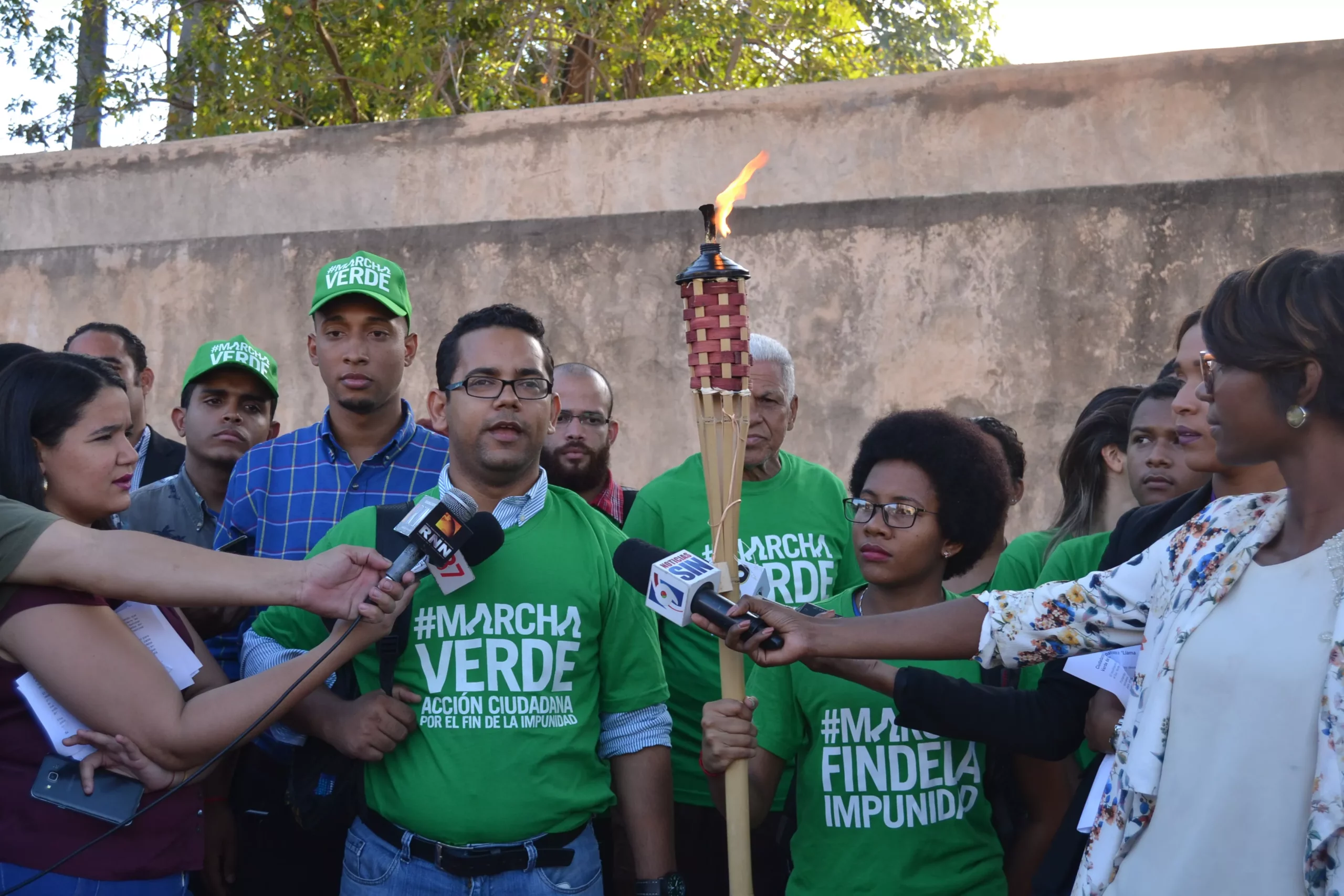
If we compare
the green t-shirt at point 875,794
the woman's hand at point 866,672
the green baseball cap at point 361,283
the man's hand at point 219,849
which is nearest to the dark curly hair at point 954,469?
the green t-shirt at point 875,794

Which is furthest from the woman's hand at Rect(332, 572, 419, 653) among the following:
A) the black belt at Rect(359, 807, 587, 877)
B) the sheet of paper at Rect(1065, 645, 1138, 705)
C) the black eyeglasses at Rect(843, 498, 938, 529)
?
the sheet of paper at Rect(1065, 645, 1138, 705)

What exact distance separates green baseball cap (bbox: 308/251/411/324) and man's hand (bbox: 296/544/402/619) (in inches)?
60.4

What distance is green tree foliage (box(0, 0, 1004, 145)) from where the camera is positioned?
11195 mm

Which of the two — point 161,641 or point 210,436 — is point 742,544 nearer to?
point 161,641

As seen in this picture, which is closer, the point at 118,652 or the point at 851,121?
the point at 118,652

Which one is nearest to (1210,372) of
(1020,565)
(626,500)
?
(1020,565)

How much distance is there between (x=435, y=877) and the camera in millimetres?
3031

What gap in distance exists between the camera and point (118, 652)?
112 inches

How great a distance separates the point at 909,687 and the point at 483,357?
1.41 m

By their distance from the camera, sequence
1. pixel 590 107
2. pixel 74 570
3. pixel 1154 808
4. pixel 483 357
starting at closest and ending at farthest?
pixel 1154 808
pixel 74 570
pixel 483 357
pixel 590 107

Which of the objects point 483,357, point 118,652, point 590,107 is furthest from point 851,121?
point 118,652

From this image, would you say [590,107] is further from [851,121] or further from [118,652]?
[118,652]

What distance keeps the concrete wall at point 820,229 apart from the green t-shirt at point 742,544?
321 cm

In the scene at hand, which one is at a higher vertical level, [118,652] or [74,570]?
[74,570]
